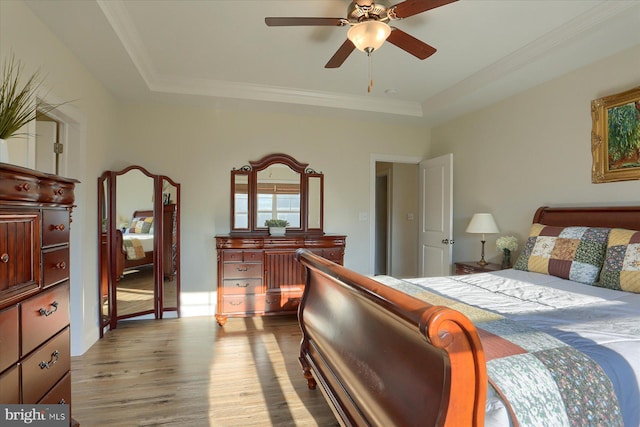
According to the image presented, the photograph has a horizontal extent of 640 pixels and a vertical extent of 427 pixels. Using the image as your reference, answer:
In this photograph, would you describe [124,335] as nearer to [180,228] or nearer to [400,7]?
[180,228]

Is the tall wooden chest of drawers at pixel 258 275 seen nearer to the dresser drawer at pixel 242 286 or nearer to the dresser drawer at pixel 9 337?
the dresser drawer at pixel 242 286

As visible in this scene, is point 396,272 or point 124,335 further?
point 396,272

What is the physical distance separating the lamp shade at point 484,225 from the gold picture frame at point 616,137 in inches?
37.0

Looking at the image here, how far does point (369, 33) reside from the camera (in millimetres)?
1869

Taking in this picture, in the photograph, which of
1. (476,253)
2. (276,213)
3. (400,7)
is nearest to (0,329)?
(400,7)

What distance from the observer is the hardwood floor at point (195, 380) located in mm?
1862

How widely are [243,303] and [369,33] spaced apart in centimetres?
281

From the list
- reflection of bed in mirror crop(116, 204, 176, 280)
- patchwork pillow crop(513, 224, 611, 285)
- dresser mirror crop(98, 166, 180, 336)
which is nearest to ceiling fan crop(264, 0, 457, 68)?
patchwork pillow crop(513, 224, 611, 285)

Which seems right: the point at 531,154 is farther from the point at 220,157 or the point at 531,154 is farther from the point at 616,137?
the point at 220,157

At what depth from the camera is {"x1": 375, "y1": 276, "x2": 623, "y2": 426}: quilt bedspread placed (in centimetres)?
88

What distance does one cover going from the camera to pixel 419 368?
37.9 inches

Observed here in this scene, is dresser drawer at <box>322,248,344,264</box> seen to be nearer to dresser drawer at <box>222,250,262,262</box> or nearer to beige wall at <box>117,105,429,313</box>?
beige wall at <box>117,105,429,313</box>

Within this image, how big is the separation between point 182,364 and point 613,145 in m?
3.86
